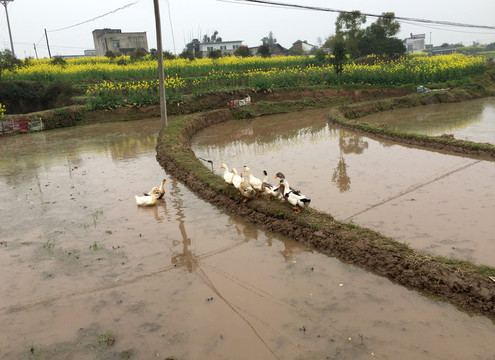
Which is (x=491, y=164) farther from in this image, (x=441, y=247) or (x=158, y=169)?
(x=158, y=169)

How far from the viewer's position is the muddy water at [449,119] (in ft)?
48.6

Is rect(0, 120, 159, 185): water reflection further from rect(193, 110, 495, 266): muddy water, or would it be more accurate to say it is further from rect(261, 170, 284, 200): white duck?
rect(261, 170, 284, 200): white duck

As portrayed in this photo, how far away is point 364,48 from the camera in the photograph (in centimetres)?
4212

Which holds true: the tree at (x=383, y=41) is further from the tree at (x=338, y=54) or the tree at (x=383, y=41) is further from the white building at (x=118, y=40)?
the white building at (x=118, y=40)

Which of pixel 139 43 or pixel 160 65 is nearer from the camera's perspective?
pixel 160 65

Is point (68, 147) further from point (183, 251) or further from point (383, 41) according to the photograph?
point (383, 41)

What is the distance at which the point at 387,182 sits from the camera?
361 inches

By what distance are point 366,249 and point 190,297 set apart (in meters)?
2.73

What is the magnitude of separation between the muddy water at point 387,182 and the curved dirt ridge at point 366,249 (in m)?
0.70

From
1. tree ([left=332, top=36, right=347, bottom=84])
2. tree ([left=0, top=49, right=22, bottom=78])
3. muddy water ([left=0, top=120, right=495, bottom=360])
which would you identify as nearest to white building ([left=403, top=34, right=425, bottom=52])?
tree ([left=332, top=36, right=347, bottom=84])

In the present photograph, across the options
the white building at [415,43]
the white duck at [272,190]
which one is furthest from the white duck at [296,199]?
the white building at [415,43]

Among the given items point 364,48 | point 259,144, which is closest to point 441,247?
point 259,144

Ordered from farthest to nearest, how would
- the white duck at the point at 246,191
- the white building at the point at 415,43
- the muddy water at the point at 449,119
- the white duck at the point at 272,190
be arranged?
the white building at the point at 415,43 → the muddy water at the point at 449,119 → the white duck at the point at 246,191 → the white duck at the point at 272,190

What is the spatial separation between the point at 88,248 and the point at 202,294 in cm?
261
